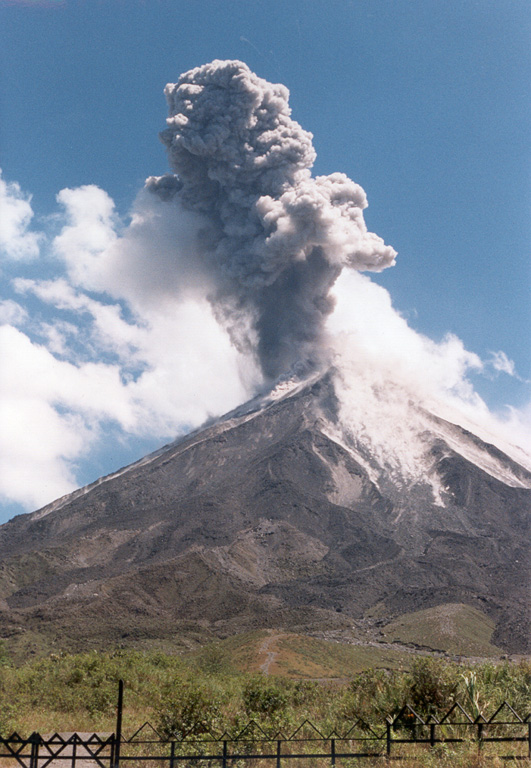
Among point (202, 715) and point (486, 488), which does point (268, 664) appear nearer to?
point (202, 715)

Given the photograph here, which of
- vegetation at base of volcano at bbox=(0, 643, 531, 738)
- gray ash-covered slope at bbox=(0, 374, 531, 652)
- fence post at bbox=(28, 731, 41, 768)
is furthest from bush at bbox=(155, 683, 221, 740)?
gray ash-covered slope at bbox=(0, 374, 531, 652)

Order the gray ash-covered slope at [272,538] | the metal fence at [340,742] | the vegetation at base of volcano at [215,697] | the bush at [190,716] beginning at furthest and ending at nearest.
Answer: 1. the gray ash-covered slope at [272,538]
2. the bush at [190,716]
3. the vegetation at base of volcano at [215,697]
4. the metal fence at [340,742]

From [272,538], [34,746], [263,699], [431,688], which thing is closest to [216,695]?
[263,699]

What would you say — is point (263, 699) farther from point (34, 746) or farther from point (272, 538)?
point (272, 538)

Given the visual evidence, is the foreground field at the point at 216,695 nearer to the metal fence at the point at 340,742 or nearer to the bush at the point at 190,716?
the bush at the point at 190,716

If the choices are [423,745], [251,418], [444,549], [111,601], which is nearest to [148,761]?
[423,745]

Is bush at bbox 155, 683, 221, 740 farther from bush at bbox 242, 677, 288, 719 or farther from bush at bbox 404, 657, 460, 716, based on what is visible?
bush at bbox 404, 657, 460, 716

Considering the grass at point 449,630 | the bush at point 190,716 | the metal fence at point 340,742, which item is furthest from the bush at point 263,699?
the grass at point 449,630
